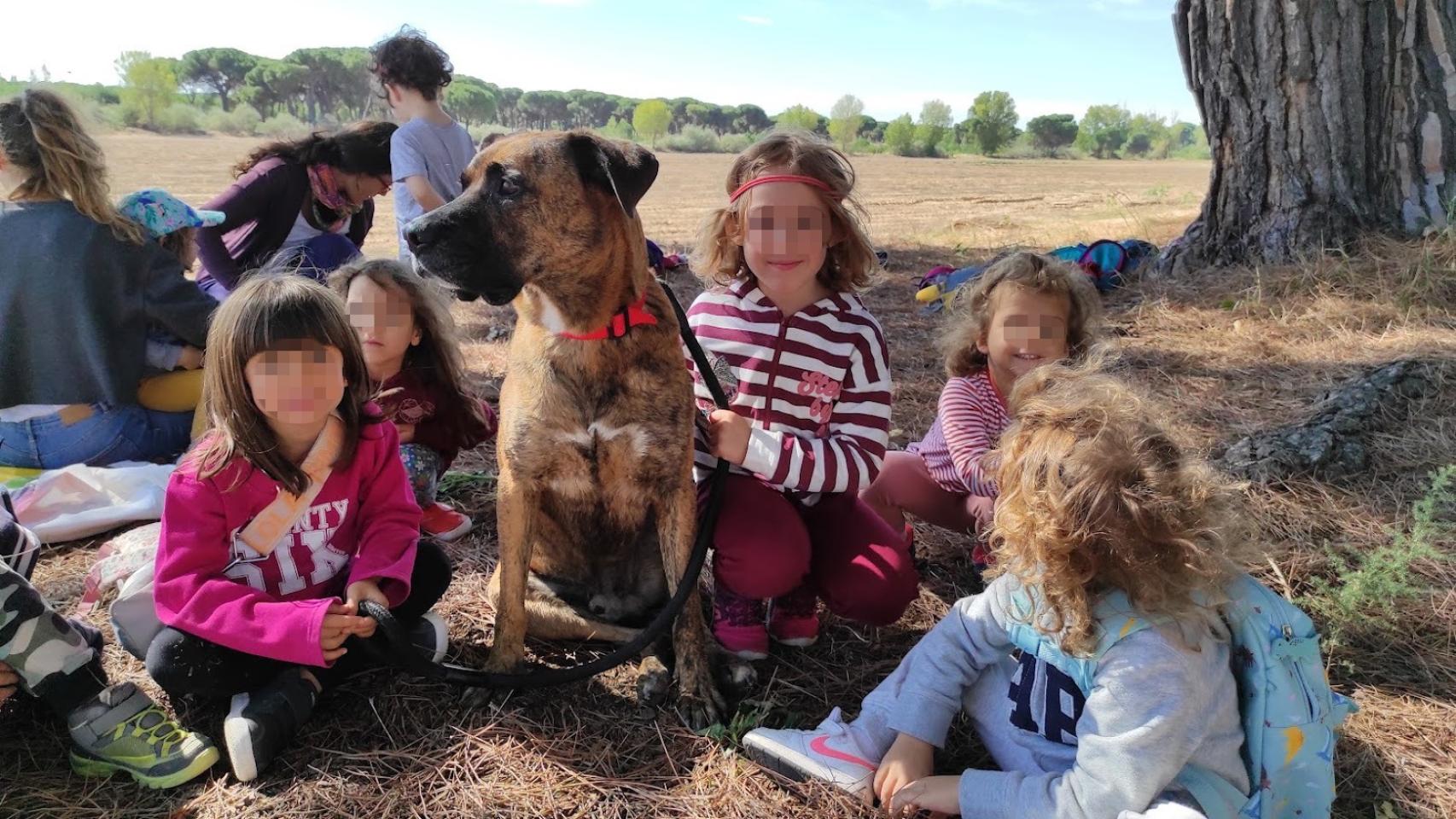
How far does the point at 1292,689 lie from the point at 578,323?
2.05m

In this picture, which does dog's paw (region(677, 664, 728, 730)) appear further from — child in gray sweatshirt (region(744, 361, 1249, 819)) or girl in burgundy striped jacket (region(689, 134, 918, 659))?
child in gray sweatshirt (region(744, 361, 1249, 819))

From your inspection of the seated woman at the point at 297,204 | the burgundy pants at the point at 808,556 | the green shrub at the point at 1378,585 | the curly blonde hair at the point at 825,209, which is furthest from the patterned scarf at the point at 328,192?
the green shrub at the point at 1378,585

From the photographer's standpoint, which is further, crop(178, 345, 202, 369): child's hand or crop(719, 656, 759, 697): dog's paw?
crop(178, 345, 202, 369): child's hand

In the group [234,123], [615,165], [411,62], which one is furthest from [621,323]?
[234,123]

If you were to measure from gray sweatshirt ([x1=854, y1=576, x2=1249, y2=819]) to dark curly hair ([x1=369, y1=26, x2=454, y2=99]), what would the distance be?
4.86m

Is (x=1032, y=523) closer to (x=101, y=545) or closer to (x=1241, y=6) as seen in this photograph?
(x=101, y=545)

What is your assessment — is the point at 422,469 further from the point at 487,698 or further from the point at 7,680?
the point at 7,680

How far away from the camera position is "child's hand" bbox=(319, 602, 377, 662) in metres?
2.34

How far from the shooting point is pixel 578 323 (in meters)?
2.59

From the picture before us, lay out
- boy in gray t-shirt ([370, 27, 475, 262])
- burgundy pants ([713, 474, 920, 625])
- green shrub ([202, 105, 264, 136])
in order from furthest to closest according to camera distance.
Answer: green shrub ([202, 105, 264, 136]) < boy in gray t-shirt ([370, 27, 475, 262]) < burgundy pants ([713, 474, 920, 625])

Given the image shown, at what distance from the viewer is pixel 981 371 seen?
3.55 m

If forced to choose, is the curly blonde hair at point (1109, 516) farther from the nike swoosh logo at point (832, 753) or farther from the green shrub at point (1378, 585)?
the green shrub at point (1378, 585)

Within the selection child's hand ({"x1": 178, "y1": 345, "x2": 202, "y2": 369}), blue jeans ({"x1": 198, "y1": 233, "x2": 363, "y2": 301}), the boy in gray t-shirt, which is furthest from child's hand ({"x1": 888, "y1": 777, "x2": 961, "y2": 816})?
the boy in gray t-shirt

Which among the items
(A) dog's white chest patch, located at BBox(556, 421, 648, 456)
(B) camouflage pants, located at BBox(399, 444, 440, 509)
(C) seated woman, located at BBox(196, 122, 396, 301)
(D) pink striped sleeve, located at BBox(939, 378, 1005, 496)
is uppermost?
(C) seated woman, located at BBox(196, 122, 396, 301)
